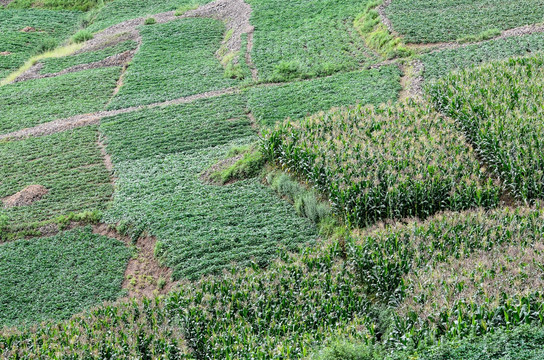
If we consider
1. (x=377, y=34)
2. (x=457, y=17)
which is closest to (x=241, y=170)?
(x=377, y=34)

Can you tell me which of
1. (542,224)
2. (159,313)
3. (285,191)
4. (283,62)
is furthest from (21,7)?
(542,224)

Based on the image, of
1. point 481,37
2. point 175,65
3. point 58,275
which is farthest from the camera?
point 175,65

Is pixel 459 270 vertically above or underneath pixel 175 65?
underneath

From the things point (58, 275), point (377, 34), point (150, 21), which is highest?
point (150, 21)

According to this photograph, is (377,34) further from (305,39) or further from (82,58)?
(82,58)

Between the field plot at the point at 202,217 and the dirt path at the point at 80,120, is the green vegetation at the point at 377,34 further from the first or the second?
the field plot at the point at 202,217

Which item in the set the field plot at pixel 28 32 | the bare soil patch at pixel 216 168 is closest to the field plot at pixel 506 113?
the bare soil patch at pixel 216 168
